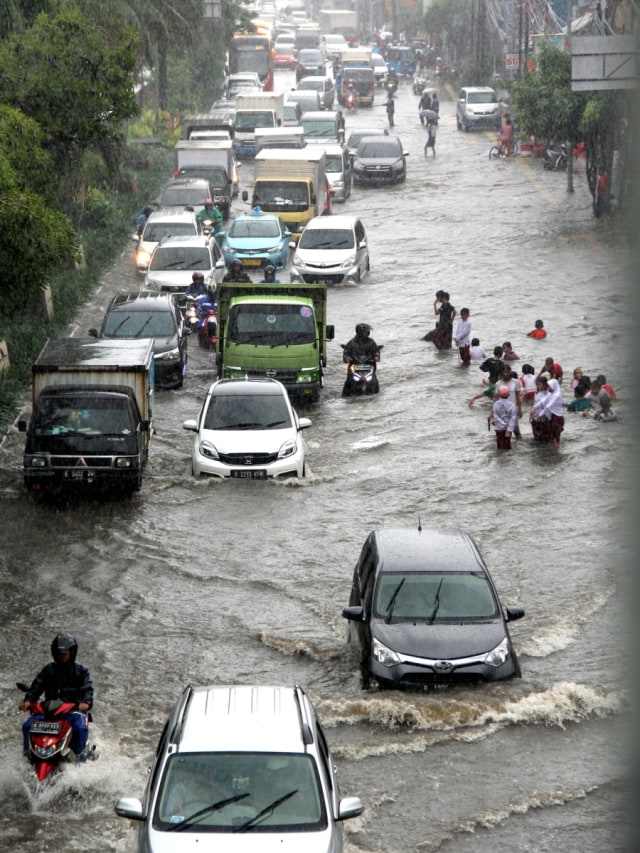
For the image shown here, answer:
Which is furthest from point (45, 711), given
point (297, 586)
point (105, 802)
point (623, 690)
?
point (623, 690)

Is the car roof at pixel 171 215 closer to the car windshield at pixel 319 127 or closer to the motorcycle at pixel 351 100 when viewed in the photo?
the car windshield at pixel 319 127

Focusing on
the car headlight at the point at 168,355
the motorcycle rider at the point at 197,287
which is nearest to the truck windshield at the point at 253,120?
the motorcycle rider at the point at 197,287

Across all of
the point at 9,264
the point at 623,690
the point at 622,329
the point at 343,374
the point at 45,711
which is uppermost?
the point at 622,329

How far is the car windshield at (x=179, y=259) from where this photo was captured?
1224 inches

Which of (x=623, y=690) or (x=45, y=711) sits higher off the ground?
(x=623, y=690)

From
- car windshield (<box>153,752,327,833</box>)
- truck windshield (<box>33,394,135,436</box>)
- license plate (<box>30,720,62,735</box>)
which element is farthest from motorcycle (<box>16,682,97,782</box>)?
truck windshield (<box>33,394,135,436</box>)

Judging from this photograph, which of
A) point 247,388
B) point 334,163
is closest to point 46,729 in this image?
point 247,388

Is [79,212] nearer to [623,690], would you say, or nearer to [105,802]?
[105,802]

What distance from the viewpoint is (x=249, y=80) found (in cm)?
7212

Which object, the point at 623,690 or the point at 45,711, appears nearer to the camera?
the point at 623,690

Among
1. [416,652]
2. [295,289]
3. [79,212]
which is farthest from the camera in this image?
[79,212]

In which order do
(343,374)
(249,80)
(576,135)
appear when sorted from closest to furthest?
(343,374) → (576,135) → (249,80)

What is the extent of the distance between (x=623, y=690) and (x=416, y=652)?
9.51m

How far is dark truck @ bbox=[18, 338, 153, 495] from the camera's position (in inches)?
687
